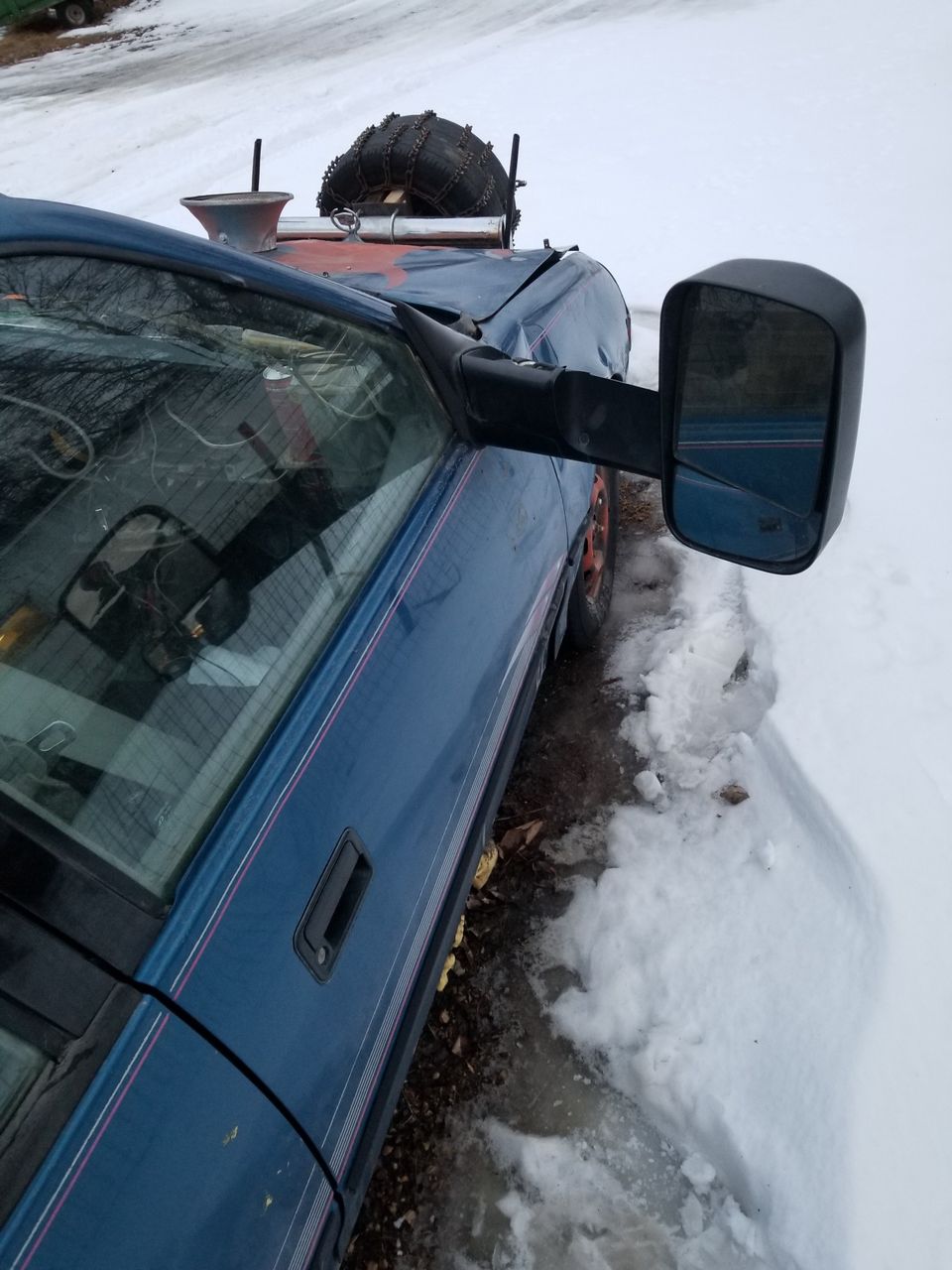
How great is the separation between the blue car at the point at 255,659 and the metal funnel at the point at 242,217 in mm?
1406

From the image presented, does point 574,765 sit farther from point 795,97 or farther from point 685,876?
point 795,97

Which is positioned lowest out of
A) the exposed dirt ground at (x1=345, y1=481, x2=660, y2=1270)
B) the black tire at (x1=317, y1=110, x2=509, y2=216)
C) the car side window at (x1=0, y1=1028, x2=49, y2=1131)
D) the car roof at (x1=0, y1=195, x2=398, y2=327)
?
the exposed dirt ground at (x1=345, y1=481, x2=660, y2=1270)

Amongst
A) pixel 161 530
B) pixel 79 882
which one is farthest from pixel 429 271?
pixel 79 882

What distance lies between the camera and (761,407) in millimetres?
1442

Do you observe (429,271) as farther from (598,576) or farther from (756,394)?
(756,394)

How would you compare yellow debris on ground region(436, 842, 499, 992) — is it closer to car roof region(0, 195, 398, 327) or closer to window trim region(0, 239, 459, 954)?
window trim region(0, 239, 459, 954)

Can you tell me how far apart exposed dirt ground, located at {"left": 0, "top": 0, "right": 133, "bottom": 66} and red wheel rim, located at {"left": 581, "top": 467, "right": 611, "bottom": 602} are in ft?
57.7

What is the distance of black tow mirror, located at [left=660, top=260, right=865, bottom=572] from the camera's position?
1.29m

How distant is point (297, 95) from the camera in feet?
37.2

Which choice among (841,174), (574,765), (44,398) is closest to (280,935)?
(44,398)

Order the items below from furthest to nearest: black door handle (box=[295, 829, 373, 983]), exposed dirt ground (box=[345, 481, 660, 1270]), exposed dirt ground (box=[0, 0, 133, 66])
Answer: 1. exposed dirt ground (box=[0, 0, 133, 66])
2. exposed dirt ground (box=[345, 481, 660, 1270])
3. black door handle (box=[295, 829, 373, 983])

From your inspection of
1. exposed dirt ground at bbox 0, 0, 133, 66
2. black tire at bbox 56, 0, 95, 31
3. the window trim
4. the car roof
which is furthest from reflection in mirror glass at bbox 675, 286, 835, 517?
black tire at bbox 56, 0, 95, 31

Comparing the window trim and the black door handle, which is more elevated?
the window trim

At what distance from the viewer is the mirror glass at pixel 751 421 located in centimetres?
135
